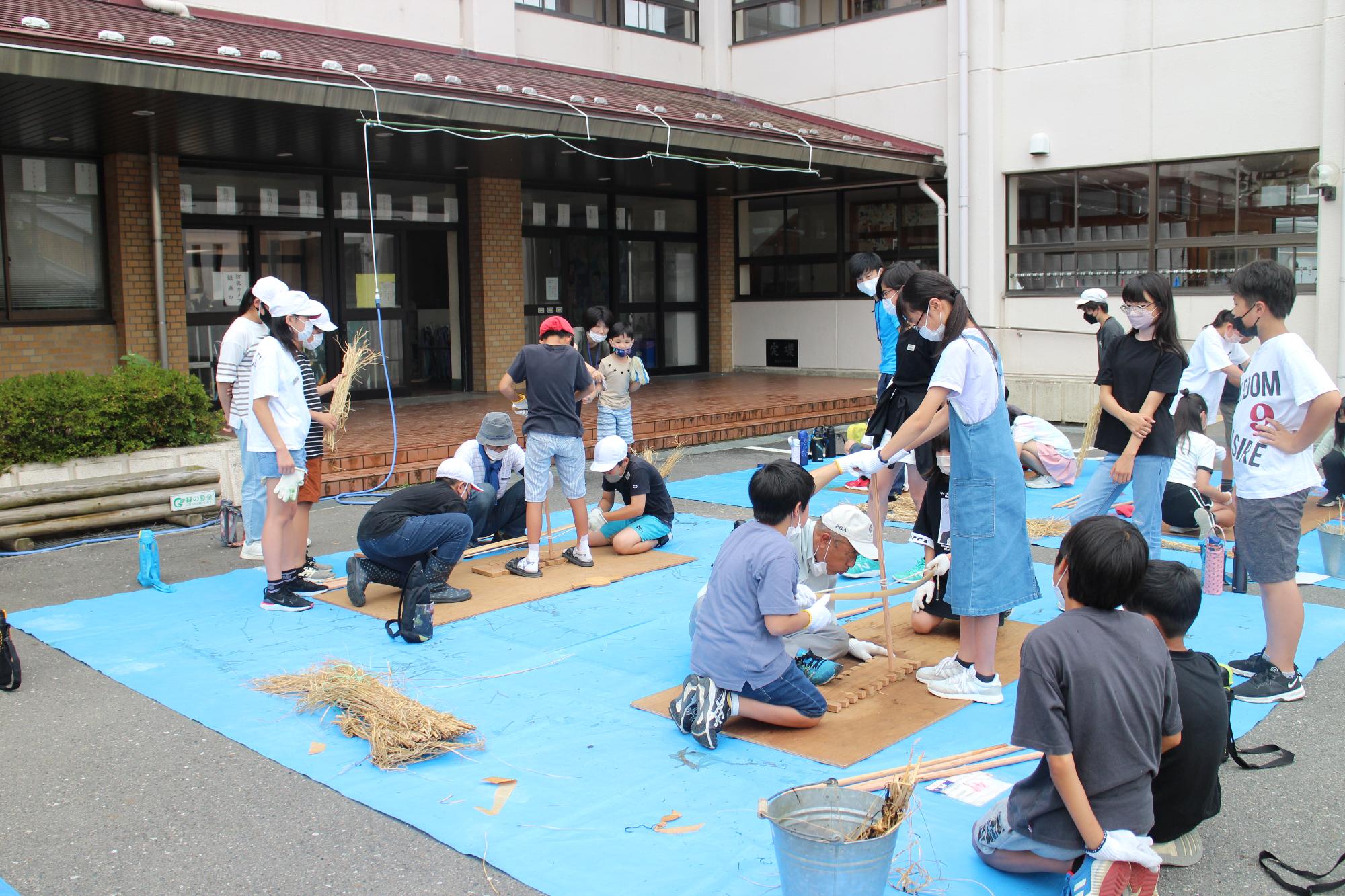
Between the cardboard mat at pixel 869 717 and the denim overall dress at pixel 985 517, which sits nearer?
the cardboard mat at pixel 869 717

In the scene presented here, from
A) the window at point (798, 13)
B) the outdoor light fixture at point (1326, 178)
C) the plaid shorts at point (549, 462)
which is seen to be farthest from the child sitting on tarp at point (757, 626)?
the window at point (798, 13)

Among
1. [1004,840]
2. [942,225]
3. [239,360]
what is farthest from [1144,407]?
[942,225]

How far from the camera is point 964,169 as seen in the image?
1564 centimetres

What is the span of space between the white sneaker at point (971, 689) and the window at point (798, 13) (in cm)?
1358

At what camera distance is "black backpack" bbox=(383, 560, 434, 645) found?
19.1 ft

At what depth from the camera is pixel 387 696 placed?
4758 millimetres

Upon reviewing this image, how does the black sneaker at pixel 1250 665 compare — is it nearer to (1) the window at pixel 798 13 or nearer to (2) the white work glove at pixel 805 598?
(2) the white work glove at pixel 805 598

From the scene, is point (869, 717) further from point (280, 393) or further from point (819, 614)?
point (280, 393)

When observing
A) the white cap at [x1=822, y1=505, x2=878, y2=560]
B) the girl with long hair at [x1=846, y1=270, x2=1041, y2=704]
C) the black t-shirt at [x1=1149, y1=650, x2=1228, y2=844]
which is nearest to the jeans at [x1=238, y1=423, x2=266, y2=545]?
the white cap at [x1=822, y1=505, x2=878, y2=560]

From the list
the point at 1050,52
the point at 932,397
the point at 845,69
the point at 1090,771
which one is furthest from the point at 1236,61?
the point at 1090,771

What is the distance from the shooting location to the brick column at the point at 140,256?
1229 centimetres

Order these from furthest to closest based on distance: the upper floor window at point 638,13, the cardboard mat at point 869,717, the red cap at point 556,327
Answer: the upper floor window at point 638,13 → the red cap at point 556,327 → the cardboard mat at point 869,717

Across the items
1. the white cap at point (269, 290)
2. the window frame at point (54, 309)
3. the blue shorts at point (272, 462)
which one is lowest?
the blue shorts at point (272, 462)

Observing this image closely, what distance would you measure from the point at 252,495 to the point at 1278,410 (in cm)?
613
